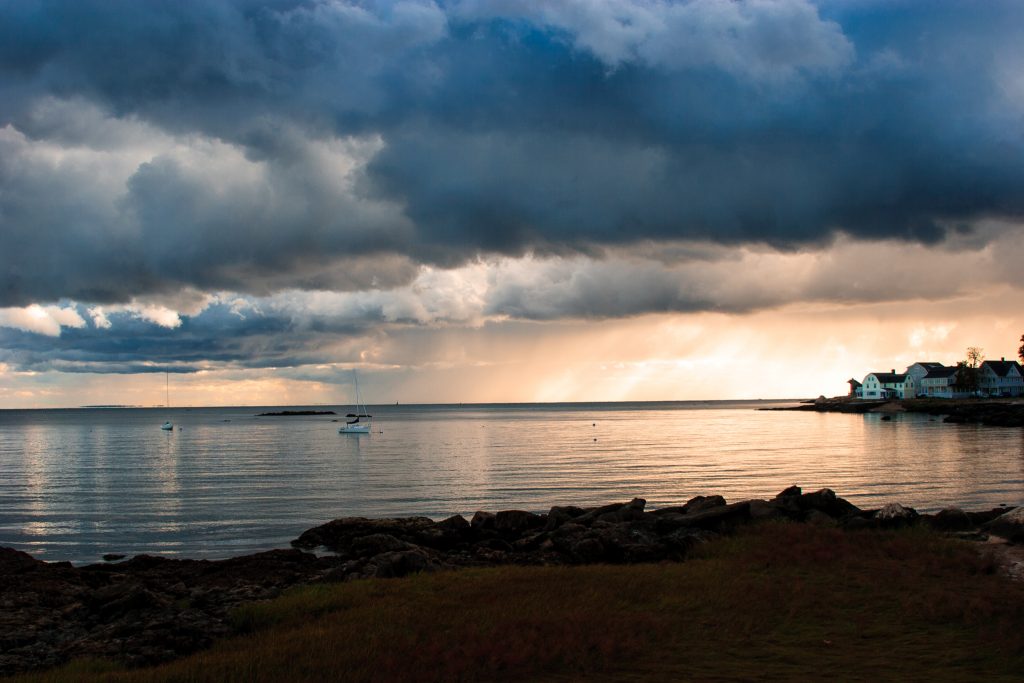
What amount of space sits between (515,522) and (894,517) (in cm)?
1330

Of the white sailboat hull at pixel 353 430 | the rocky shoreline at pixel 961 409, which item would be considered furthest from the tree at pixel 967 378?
the white sailboat hull at pixel 353 430

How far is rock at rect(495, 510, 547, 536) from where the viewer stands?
29.2 meters

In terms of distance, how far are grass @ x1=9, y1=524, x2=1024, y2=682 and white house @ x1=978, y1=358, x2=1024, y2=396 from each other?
188 m

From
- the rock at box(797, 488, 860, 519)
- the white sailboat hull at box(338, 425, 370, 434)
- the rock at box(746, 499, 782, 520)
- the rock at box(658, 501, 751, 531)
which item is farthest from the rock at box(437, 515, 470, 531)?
the white sailboat hull at box(338, 425, 370, 434)

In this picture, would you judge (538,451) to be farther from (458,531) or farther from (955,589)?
(955,589)

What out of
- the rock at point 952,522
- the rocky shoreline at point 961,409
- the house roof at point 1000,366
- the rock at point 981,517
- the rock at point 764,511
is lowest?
the rocky shoreline at point 961,409

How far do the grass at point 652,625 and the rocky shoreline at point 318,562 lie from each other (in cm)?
151

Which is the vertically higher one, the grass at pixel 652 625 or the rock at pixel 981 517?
the grass at pixel 652 625

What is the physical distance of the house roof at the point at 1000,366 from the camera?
583 feet

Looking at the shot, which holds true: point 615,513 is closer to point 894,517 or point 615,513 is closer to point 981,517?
point 894,517

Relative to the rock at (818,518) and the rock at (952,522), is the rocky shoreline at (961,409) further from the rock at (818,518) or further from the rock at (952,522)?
the rock at (818,518)

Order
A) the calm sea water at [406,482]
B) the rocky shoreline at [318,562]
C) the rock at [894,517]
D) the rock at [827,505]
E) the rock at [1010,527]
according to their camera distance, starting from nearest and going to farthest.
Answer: the rocky shoreline at [318,562] → the rock at [1010,527] → the rock at [894,517] → the rock at [827,505] → the calm sea water at [406,482]

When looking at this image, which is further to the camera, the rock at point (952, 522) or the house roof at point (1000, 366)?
the house roof at point (1000, 366)

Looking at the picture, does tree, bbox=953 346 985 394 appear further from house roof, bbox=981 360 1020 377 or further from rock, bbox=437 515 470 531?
rock, bbox=437 515 470 531
